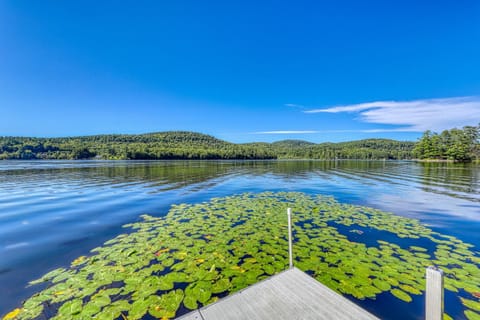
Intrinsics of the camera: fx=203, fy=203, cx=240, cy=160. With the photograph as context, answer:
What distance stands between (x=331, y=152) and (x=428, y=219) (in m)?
99.1

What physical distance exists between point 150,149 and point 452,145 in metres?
96.4

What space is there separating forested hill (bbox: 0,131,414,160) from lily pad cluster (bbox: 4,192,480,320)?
76472 mm

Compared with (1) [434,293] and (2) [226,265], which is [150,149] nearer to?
(2) [226,265]

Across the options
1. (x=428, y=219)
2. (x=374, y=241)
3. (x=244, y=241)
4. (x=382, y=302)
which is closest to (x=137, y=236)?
(x=244, y=241)

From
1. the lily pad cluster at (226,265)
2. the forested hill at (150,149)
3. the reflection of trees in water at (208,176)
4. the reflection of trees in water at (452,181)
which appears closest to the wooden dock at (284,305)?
the lily pad cluster at (226,265)

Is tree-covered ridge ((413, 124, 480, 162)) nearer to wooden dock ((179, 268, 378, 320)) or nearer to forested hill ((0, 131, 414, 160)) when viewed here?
forested hill ((0, 131, 414, 160))

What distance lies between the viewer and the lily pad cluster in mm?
3264

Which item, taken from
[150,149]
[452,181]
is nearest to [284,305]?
[452,181]

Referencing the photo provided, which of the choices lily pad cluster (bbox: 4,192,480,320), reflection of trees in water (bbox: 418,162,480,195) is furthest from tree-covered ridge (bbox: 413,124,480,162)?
lily pad cluster (bbox: 4,192,480,320)

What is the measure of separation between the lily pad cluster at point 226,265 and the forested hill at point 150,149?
76.5m

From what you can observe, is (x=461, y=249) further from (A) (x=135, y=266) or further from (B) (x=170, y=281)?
(A) (x=135, y=266)

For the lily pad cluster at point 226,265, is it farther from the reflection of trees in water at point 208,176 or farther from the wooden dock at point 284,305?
the reflection of trees in water at point 208,176

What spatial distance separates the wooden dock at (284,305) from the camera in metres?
2.62

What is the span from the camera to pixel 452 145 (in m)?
53.8
